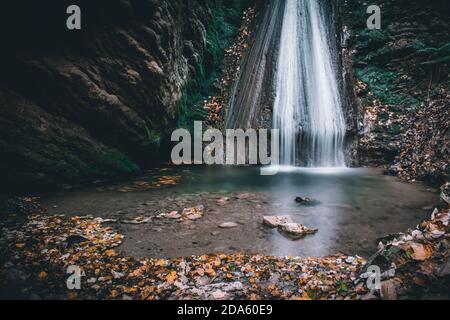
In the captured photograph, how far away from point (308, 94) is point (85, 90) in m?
7.64

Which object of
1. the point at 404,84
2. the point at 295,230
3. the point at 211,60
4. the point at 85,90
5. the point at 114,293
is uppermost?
the point at 211,60

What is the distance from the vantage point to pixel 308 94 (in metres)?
10.3

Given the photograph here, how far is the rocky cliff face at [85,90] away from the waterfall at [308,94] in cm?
419

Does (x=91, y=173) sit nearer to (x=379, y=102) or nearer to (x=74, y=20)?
(x=74, y=20)

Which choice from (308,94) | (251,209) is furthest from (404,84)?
(251,209)

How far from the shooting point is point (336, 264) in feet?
9.90

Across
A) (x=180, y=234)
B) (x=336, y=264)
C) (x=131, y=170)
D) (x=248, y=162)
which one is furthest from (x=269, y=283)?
(x=248, y=162)

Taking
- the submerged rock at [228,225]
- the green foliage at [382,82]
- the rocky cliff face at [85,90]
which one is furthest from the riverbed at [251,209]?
the green foliage at [382,82]

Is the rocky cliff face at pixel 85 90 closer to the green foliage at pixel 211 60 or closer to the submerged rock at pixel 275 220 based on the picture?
the green foliage at pixel 211 60

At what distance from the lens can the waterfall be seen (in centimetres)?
927

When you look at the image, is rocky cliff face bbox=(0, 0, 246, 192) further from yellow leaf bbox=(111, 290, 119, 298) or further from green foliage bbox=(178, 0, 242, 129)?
yellow leaf bbox=(111, 290, 119, 298)

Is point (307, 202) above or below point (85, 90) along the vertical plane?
below

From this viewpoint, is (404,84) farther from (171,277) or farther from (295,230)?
(171,277)

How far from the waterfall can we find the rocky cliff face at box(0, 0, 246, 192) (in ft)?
13.7
